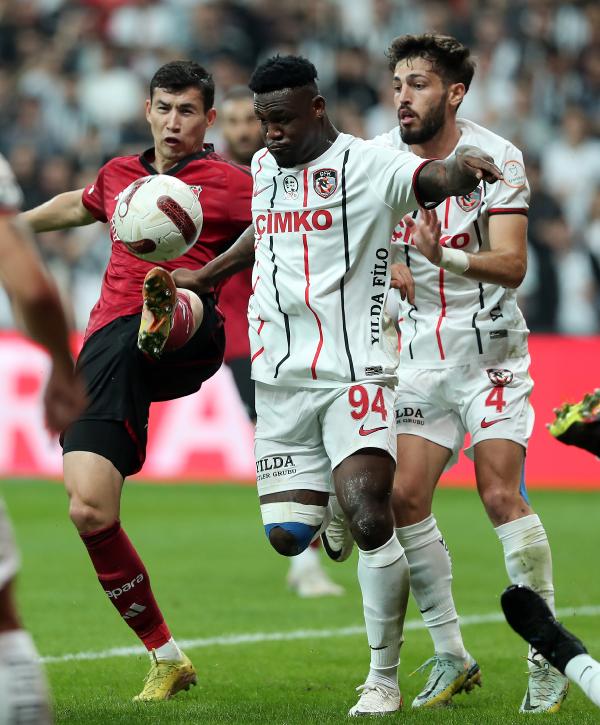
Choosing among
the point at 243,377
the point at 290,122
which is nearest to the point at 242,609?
the point at 243,377

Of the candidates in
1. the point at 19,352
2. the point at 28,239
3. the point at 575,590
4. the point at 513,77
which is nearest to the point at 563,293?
the point at 513,77

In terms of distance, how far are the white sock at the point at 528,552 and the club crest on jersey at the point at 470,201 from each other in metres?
1.31

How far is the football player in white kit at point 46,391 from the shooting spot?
3141mm

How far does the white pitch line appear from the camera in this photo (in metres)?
6.82

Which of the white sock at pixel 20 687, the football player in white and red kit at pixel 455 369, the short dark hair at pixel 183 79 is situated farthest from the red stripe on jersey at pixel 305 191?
the white sock at pixel 20 687

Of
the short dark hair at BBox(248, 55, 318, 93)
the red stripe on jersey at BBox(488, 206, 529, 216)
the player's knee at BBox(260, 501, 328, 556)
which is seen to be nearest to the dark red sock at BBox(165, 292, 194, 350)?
the player's knee at BBox(260, 501, 328, 556)

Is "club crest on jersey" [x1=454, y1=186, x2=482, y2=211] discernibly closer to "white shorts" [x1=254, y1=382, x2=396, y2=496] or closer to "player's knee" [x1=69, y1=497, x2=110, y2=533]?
"white shorts" [x1=254, y1=382, x2=396, y2=496]

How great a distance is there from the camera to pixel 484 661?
22.1ft

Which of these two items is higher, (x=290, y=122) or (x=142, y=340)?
(x=290, y=122)

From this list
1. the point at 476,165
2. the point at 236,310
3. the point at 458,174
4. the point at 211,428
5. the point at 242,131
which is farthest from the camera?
the point at 211,428

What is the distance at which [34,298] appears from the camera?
3201 mm

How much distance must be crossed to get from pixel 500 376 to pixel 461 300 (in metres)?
0.37

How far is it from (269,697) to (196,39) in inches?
548

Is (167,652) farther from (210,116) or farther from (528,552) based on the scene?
(210,116)
